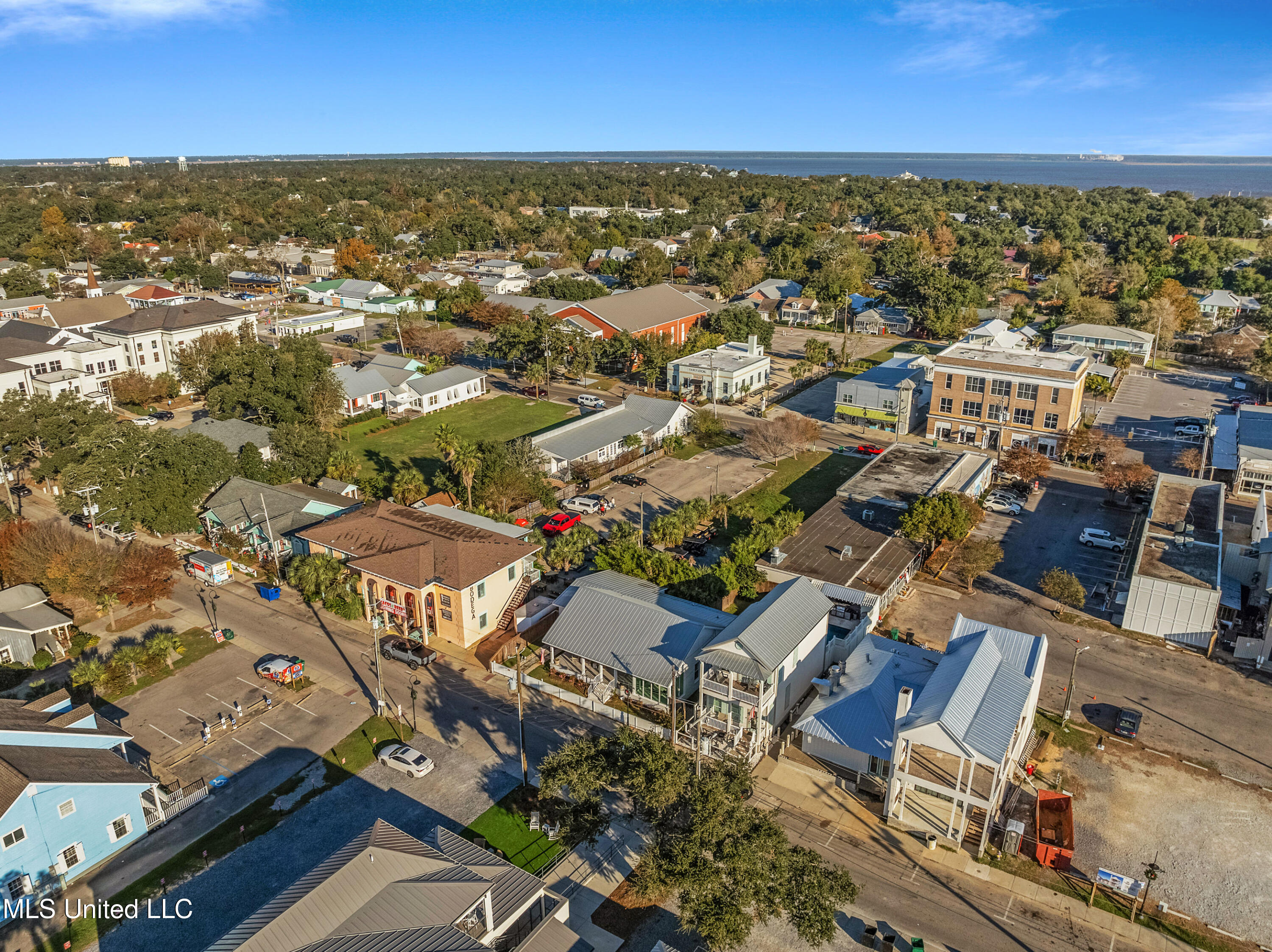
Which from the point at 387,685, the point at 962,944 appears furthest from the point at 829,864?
the point at 387,685

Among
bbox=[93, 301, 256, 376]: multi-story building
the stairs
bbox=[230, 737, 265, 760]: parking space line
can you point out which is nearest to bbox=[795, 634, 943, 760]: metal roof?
the stairs

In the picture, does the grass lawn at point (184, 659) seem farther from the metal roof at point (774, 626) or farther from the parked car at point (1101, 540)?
the parked car at point (1101, 540)

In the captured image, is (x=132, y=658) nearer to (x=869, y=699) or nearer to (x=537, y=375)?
(x=869, y=699)

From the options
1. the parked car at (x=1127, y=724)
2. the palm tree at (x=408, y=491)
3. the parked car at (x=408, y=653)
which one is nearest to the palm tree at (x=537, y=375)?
the palm tree at (x=408, y=491)

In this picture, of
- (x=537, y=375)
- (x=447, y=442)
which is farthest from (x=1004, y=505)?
(x=537, y=375)

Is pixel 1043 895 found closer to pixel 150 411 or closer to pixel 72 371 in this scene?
pixel 150 411

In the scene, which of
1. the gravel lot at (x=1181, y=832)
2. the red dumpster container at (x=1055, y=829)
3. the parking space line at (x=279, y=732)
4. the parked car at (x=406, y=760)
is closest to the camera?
the gravel lot at (x=1181, y=832)
